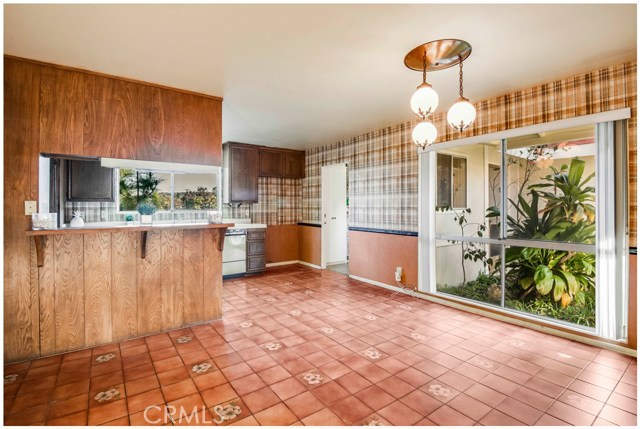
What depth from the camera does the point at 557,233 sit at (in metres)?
3.71

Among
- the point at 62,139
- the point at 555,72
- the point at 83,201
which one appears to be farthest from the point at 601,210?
the point at 83,201

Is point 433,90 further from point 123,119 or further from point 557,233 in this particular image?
point 123,119

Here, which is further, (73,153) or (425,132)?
(73,153)

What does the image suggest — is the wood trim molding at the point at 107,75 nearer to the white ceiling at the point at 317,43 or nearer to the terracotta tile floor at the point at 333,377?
the white ceiling at the point at 317,43

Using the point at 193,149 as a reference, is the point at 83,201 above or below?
below

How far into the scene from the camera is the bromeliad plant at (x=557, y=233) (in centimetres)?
361

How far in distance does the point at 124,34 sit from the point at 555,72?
12.1ft

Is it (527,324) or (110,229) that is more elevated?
(110,229)

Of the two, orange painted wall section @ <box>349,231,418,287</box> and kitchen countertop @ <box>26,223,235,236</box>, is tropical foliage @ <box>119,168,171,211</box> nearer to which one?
kitchen countertop @ <box>26,223,235,236</box>

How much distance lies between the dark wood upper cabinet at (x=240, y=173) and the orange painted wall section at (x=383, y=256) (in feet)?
7.24

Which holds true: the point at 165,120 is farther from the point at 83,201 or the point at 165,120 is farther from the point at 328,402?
the point at 328,402

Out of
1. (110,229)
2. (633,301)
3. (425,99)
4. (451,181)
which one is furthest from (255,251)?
(633,301)

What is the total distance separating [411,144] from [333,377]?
3.34m

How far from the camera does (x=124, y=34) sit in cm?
226
